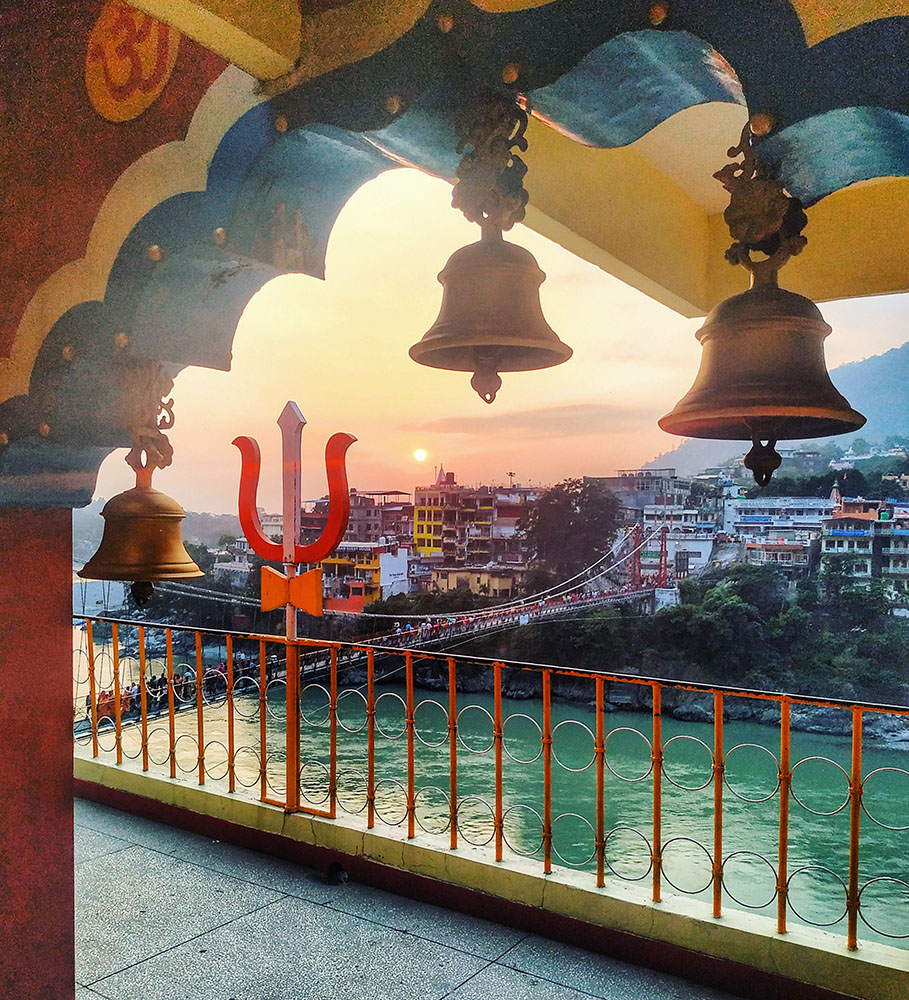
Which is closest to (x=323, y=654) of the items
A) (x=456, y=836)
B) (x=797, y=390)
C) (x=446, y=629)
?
(x=446, y=629)

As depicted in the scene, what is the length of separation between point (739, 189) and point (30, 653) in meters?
1.64

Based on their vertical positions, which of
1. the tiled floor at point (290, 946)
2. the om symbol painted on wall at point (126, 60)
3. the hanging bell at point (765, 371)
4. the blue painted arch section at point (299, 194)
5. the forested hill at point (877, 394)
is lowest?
the tiled floor at point (290, 946)

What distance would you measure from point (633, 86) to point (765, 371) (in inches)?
16.1

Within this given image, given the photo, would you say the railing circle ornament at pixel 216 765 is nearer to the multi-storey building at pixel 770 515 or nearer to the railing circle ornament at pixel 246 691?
the railing circle ornament at pixel 246 691

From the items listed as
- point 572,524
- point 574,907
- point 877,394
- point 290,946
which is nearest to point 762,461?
point 574,907

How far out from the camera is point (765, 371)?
102cm

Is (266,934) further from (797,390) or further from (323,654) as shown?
(323,654)

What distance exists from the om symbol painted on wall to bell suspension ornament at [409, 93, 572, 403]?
0.65m

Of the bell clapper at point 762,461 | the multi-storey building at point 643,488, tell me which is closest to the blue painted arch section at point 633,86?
the bell clapper at point 762,461

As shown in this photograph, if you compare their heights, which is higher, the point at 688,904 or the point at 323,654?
the point at 688,904

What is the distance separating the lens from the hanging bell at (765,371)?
1.00m

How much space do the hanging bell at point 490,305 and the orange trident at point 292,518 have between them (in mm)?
1968

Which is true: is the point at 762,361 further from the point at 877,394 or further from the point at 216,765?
the point at 877,394

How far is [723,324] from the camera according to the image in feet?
3.46
